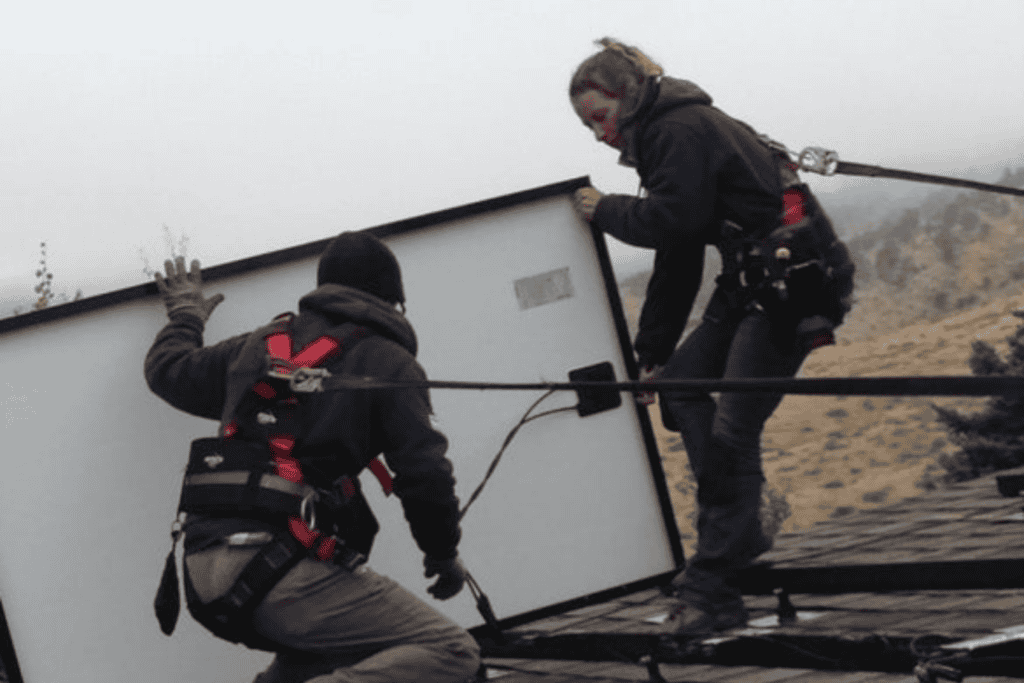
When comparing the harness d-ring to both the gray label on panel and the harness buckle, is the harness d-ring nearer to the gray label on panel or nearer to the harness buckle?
the harness buckle

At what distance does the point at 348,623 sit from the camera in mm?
2537

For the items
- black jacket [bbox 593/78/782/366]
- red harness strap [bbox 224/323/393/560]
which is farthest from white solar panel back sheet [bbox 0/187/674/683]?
red harness strap [bbox 224/323/393/560]

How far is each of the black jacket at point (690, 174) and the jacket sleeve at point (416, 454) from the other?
747 mm

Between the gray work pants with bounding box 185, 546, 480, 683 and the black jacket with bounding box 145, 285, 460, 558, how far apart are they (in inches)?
4.3

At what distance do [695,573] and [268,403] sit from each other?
1298mm

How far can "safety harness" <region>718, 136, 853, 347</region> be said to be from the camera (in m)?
2.80

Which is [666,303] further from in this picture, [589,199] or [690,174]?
[690,174]

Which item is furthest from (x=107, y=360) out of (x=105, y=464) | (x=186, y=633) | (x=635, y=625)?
(x=635, y=625)

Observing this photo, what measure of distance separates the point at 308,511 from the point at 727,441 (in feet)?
3.82

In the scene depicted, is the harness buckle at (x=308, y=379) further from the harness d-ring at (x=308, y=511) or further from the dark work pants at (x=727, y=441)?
the dark work pants at (x=727, y=441)

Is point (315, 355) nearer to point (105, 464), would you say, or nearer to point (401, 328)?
point (401, 328)

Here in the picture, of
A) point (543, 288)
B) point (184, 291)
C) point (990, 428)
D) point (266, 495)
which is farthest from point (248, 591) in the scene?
point (990, 428)

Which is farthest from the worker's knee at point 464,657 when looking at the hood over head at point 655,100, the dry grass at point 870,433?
the dry grass at point 870,433

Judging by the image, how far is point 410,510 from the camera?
267 centimetres
